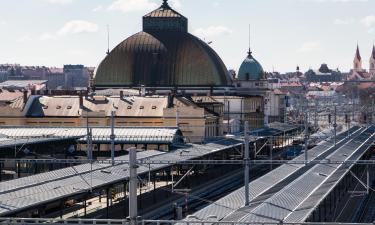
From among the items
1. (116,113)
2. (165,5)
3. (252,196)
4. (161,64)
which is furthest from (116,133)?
(165,5)

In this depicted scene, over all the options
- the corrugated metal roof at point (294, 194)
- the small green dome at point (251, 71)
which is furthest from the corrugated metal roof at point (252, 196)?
the small green dome at point (251, 71)

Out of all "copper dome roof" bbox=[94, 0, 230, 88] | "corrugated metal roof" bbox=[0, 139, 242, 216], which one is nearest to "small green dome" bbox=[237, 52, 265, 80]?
"copper dome roof" bbox=[94, 0, 230, 88]

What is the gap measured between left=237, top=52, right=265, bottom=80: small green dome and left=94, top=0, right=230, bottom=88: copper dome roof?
9387 mm

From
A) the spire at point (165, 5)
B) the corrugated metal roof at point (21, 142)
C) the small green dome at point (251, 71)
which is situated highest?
the spire at point (165, 5)

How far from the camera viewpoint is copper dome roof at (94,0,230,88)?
399ft

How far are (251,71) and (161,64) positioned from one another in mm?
19575

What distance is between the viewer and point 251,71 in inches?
5418

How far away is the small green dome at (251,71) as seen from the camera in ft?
451

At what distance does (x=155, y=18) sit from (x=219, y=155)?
200 feet

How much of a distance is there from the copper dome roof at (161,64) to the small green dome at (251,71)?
9.39 meters

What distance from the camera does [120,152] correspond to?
79750 mm

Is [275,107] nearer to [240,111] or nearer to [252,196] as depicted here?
[240,111]

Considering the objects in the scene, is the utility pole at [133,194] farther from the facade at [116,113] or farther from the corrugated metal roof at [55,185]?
the facade at [116,113]

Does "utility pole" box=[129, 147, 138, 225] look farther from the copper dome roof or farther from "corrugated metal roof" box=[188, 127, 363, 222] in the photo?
the copper dome roof
